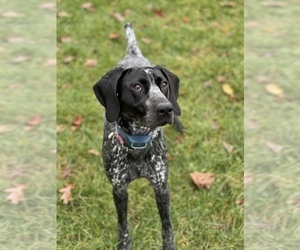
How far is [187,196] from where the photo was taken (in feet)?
13.2

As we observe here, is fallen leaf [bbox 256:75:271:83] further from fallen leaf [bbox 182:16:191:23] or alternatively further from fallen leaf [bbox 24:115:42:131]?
fallen leaf [bbox 24:115:42:131]

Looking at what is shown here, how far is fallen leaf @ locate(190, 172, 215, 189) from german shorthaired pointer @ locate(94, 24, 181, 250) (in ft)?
2.42

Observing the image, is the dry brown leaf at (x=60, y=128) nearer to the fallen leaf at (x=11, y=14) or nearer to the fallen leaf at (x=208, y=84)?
the fallen leaf at (x=208, y=84)

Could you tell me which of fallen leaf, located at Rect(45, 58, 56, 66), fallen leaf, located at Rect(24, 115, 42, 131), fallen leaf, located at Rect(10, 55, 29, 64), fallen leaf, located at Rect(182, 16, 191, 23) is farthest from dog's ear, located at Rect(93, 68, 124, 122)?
fallen leaf, located at Rect(182, 16, 191, 23)

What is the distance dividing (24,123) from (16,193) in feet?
3.10

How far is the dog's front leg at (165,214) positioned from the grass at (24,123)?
0.79 m

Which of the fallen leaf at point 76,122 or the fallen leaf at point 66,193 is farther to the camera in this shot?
the fallen leaf at point 76,122

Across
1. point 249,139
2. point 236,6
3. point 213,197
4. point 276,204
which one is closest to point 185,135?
point 249,139

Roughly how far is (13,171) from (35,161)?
0.73 feet

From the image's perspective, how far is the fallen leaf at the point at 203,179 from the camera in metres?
4.09

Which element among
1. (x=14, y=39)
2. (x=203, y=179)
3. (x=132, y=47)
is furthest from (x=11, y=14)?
(x=203, y=179)

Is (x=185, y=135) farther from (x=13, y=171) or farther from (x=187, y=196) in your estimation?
(x=13, y=171)

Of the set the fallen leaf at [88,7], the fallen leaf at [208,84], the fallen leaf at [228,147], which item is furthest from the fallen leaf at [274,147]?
the fallen leaf at [88,7]

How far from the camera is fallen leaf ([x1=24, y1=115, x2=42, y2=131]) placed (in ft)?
15.0
